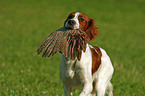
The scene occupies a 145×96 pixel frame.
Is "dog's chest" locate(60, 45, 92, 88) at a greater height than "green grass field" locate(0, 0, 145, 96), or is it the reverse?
"dog's chest" locate(60, 45, 92, 88)

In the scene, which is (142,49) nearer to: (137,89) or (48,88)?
(137,89)

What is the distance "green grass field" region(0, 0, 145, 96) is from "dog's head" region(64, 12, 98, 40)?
1873 mm

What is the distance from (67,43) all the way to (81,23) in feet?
1.60

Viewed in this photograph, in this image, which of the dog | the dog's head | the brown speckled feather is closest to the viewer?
the brown speckled feather

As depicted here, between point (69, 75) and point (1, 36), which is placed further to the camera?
point (1, 36)

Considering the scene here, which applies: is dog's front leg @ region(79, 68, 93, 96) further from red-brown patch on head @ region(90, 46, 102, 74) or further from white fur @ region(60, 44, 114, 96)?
red-brown patch on head @ region(90, 46, 102, 74)

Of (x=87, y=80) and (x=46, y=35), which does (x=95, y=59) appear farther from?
(x=46, y=35)

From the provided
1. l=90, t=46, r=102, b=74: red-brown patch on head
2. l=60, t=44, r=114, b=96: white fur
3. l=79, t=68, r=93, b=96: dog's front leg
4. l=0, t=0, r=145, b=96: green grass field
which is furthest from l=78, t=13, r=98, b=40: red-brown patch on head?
l=0, t=0, r=145, b=96: green grass field

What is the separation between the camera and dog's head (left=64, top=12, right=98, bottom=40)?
359cm

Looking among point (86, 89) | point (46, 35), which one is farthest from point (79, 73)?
point (46, 35)

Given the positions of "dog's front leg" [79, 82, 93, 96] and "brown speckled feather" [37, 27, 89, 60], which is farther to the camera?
"dog's front leg" [79, 82, 93, 96]

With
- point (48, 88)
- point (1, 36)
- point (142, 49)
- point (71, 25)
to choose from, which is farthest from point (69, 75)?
point (1, 36)

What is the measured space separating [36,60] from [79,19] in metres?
5.38

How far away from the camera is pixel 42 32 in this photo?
16.0 metres
